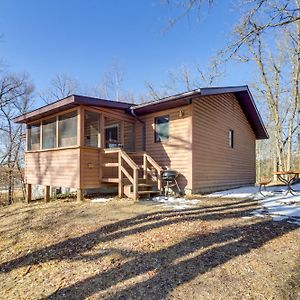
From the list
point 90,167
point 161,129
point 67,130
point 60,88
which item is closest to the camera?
point 90,167

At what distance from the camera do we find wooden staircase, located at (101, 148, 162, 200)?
25.4 ft

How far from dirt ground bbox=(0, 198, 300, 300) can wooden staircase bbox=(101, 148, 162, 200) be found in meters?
2.31

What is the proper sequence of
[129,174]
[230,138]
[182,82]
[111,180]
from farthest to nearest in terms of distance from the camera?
[182,82] < [230,138] < [111,180] < [129,174]

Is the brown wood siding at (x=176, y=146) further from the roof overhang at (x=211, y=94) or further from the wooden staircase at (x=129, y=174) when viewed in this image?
the wooden staircase at (x=129, y=174)

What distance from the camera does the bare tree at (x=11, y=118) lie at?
19828mm

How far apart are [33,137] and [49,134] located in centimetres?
156

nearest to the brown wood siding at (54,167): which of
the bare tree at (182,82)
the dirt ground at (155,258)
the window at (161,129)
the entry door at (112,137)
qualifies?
the entry door at (112,137)

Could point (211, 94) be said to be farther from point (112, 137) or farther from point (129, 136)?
point (112, 137)

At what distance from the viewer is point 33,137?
10.5 m

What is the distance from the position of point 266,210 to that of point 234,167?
6.22 m

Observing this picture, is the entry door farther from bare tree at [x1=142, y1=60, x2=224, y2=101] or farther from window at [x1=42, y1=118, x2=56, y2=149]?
bare tree at [x1=142, y1=60, x2=224, y2=101]

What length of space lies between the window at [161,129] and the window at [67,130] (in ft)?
10.1

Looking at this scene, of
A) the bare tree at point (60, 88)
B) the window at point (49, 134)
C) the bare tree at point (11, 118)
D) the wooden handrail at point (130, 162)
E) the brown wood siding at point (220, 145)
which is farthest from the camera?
the bare tree at point (60, 88)

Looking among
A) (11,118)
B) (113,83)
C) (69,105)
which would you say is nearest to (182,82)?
(113,83)
